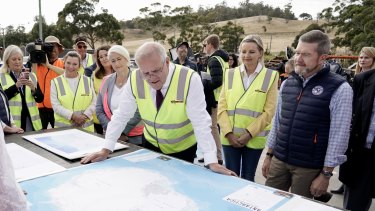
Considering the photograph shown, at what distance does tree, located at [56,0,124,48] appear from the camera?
29.2 meters

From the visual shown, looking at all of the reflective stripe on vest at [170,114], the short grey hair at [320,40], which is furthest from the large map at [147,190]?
the short grey hair at [320,40]

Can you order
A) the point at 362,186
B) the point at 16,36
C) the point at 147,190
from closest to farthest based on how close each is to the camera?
the point at 147,190
the point at 362,186
the point at 16,36

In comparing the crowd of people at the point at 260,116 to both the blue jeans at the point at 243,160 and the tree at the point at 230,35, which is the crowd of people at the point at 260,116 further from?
the tree at the point at 230,35

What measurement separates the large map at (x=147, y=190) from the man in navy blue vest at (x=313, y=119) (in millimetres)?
633

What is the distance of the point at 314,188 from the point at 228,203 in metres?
0.87

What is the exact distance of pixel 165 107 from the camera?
1998mm

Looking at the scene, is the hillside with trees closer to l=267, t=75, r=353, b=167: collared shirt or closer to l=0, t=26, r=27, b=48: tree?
l=0, t=26, r=27, b=48: tree

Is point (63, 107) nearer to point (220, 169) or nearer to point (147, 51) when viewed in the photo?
point (147, 51)

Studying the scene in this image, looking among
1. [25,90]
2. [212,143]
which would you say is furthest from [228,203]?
[25,90]

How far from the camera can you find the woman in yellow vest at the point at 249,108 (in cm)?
262

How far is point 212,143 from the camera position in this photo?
1.89 meters

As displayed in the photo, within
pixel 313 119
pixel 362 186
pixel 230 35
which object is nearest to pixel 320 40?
pixel 313 119

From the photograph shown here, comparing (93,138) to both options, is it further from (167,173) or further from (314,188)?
(314,188)

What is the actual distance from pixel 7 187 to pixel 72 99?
8.87ft
